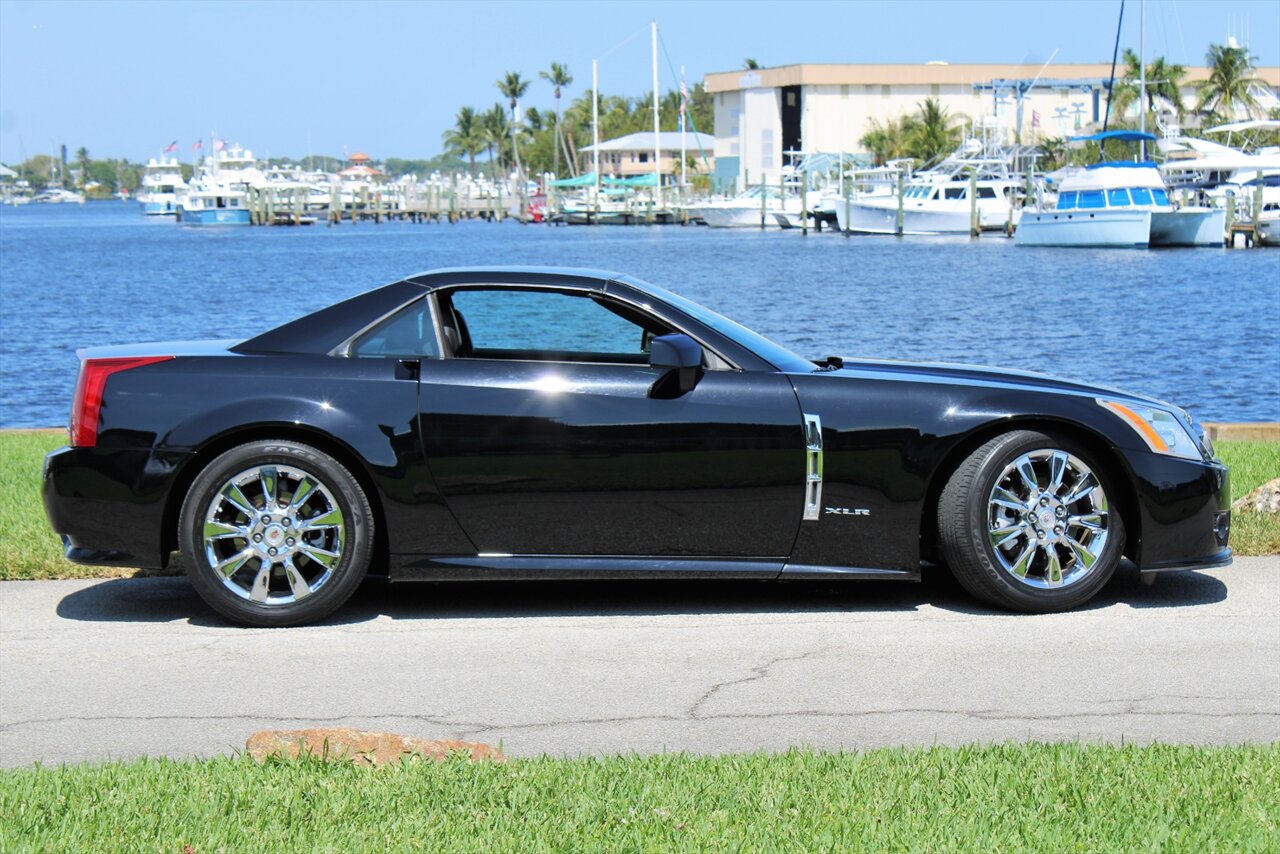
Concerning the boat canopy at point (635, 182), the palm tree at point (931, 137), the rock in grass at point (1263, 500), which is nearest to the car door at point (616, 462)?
the rock in grass at point (1263, 500)

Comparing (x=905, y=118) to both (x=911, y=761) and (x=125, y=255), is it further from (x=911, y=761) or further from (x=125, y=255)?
(x=911, y=761)

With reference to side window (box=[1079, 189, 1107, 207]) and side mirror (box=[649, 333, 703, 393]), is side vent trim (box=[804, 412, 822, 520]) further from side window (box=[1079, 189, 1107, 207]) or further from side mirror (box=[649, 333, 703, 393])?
side window (box=[1079, 189, 1107, 207])

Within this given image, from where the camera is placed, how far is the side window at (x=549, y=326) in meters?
6.78

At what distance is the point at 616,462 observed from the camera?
633 centimetres

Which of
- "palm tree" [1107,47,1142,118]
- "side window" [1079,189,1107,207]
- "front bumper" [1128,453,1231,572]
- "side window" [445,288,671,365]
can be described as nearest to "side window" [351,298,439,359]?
"side window" [445,288,671,365]

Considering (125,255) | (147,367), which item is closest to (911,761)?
(147,367)

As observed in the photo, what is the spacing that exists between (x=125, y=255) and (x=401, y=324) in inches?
3031

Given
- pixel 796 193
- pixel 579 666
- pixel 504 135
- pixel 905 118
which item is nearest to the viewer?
pixel 579 666

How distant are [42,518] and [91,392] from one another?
258 cm

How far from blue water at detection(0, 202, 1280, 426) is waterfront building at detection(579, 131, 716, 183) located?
64.6 m

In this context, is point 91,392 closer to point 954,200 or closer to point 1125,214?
point 1125,214

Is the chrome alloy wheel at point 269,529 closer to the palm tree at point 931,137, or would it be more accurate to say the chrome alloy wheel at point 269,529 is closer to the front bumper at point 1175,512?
the front bumper at point 1175,512

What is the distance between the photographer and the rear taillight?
6398 mm

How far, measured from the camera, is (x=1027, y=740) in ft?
15.4
